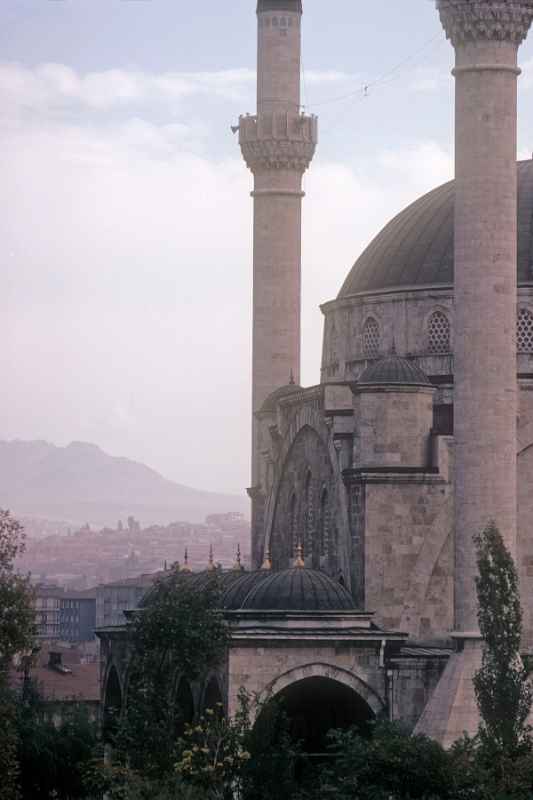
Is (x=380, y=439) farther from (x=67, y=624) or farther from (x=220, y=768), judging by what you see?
(x=67, y=624)

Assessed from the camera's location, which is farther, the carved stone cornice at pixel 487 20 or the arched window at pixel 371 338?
the arched window at pixel 371 338

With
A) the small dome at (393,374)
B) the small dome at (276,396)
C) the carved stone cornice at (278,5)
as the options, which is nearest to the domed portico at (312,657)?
the small dome at (393,374)

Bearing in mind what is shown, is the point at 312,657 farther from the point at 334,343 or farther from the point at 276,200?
the point at 276,200

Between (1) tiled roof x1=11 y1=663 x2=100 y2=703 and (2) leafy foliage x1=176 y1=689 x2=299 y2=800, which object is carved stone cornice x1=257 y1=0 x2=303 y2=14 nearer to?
(1) tiled roof x1=11 y1=663 x2=100 y2=703

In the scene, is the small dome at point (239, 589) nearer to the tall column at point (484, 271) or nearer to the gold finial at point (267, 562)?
the gold finial at point (267, 562)

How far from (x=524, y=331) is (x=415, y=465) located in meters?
4.49

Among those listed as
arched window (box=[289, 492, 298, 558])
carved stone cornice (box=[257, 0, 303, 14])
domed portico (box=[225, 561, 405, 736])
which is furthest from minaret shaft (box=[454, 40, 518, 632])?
carved stone cornice (box=[257, 0, 303, 14])

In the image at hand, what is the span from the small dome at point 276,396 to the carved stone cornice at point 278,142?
5483mm

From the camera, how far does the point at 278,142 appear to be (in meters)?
53.3

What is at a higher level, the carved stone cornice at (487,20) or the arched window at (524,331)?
the carved stone cornice at (487,20)

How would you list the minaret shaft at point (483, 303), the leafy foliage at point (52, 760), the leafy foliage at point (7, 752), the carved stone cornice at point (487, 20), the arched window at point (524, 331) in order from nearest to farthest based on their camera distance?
the leafy foliage at point (7, 752)
the minaret shaft at point (483, 303)
the carved stone cornice at point (487, 20)
the leafy foliage at point (52, 760)
the arched window at point (524, 331)

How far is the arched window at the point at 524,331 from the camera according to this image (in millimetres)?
45156

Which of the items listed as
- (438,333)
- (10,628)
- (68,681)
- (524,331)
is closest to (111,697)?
(438,333)

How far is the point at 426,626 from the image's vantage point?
42.3 metres
